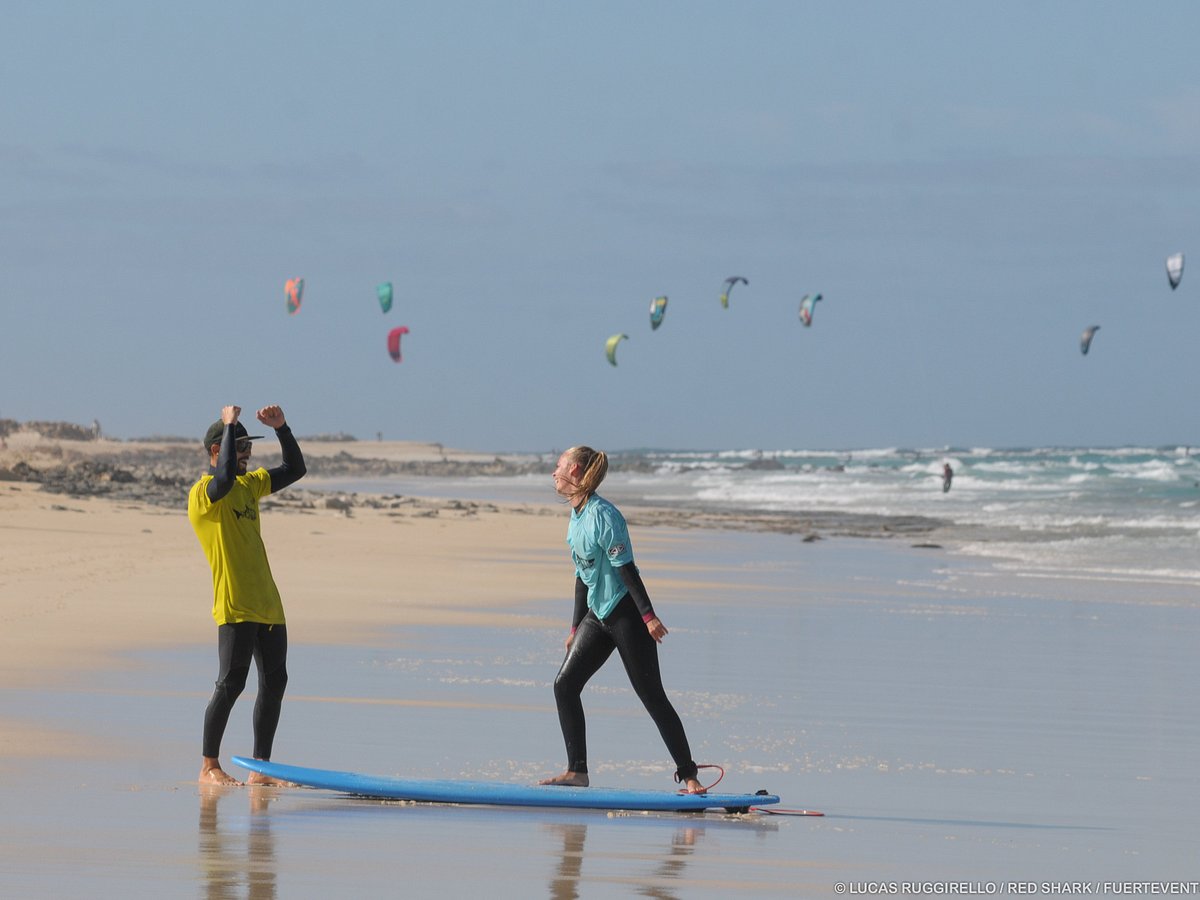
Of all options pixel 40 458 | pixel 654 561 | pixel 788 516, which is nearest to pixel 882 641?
pixel 654 561

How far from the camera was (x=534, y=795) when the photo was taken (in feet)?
17.9

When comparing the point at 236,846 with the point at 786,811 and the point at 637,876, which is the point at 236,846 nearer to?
the point at 637,876

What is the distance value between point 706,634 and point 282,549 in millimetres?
8182

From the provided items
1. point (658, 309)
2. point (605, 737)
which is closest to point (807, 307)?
point (658, 309)

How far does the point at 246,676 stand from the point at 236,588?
34 centimetres

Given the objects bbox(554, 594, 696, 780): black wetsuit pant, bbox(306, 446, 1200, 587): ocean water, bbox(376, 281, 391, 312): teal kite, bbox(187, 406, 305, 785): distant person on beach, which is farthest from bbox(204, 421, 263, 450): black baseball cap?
bbox(376, 281, 391, 312): teal kite

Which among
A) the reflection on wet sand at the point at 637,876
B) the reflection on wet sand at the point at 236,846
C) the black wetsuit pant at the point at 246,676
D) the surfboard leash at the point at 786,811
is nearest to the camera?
the reflection on wet sand at the point at 236,846

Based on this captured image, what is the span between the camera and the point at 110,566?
1438cm

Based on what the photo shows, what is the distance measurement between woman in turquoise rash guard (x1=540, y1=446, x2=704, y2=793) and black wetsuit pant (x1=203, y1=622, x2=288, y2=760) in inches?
39.4

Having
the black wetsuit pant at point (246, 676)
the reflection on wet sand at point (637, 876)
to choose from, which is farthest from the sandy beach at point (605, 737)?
the black wetsuit pant at point (246, 676)

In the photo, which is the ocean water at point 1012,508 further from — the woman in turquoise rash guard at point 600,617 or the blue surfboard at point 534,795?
the blue surfboard at point 534,795

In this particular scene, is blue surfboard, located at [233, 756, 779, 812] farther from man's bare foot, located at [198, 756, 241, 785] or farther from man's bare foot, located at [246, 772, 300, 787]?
man's bare foot, located at [198, 756, 241, 785]

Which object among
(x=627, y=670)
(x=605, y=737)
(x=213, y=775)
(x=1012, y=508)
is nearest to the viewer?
(x=213, y=775)

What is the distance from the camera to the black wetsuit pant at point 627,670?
19.0 ft
